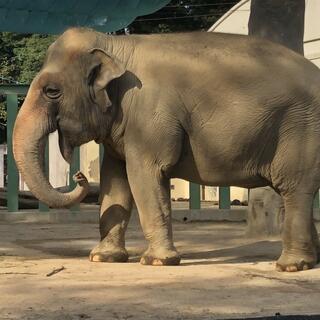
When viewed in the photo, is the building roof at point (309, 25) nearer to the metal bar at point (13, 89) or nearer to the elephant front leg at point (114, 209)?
the metal bar at point (13, 89)

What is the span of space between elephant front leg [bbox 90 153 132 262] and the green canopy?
4.94m

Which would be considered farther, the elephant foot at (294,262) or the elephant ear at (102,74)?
the elephant ear at (102,74)

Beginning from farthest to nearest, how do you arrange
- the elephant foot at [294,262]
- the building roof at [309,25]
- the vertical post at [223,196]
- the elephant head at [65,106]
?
the building roof at [309,25], the vertical post at [223,196], the elephant head at [65,106], the elephant foot at [294,262]

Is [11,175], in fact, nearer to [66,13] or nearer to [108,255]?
[66,13]

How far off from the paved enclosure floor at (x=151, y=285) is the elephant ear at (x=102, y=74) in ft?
4.49

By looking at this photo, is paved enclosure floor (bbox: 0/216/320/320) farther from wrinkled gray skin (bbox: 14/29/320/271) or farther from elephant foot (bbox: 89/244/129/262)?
wrinkled gray skin (bbox: 14/29/320/271)

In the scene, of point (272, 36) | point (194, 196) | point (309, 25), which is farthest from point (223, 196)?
point (309, 25)

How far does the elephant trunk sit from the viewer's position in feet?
20.7

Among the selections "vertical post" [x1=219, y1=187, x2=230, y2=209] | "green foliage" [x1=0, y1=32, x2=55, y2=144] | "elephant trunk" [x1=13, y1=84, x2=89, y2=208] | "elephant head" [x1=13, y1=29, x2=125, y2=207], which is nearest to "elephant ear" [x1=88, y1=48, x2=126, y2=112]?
"elephant head" [x1=13, y1=29, x2=125, y2=207]

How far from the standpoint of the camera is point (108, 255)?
676 centimetres

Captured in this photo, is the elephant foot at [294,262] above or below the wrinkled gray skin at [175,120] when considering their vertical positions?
below

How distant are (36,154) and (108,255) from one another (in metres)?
1.11

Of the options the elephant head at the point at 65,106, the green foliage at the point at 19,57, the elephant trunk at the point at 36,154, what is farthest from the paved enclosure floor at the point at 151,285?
the green foliage at the point at 19,57

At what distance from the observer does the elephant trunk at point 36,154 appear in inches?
249
